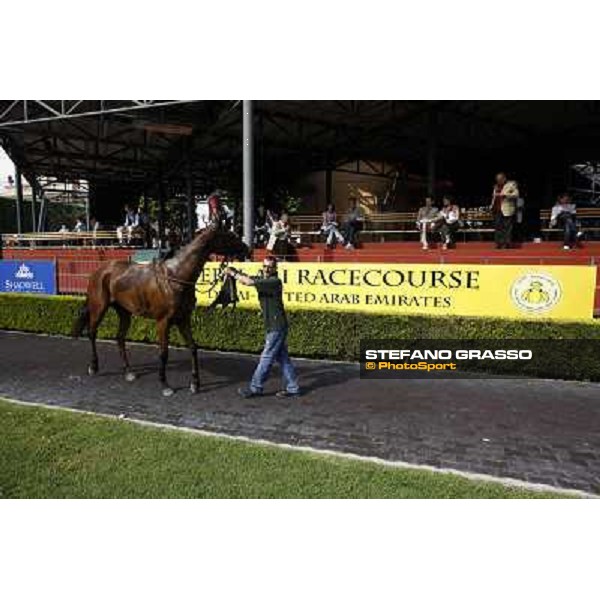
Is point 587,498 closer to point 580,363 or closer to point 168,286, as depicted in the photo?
point 580,363

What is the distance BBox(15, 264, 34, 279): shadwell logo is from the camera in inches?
635

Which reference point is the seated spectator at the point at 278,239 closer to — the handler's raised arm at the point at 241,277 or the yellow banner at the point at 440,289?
the yellow banner at the point at 440,289

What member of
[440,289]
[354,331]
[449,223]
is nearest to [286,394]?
[354,331]

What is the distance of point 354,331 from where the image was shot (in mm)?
9750

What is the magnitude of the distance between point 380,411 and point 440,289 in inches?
155

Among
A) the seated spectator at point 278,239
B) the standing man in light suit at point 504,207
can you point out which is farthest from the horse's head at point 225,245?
the standing man in light suit at point 504,207

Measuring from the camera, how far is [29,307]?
12977mm

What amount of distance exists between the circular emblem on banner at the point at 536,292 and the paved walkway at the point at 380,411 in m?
1.60

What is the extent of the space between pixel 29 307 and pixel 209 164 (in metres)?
21.7

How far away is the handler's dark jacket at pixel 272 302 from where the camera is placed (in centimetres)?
704

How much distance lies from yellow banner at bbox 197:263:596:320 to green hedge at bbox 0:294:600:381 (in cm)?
36

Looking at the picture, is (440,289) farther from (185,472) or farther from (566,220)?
(185,472)

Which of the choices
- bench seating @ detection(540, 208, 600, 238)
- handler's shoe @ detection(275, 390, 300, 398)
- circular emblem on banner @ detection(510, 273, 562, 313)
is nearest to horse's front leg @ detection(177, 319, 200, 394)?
handler's shoe @ detection(275, 390, 300, 398)

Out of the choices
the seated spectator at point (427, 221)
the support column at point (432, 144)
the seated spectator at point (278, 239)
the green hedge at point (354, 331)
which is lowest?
the green hedge at point (354, 331)
